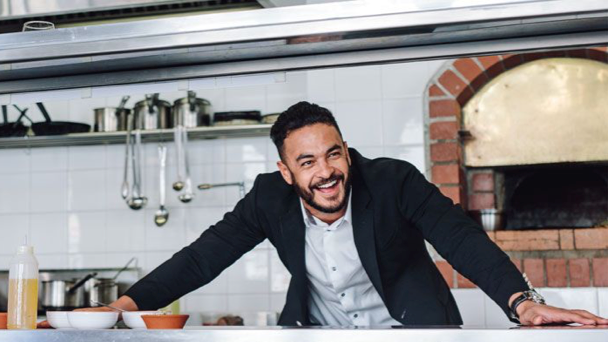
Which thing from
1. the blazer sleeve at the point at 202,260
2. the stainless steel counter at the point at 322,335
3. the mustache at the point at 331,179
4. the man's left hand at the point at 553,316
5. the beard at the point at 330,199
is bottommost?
the stainless steel counter at the point at 322,335

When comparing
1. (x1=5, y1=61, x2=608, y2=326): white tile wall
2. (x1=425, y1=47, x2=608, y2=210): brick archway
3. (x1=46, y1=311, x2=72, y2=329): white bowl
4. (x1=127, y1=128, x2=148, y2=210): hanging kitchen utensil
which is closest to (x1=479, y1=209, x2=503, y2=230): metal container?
(x1=425, y1=47, x2=608, y2=210): brick archway

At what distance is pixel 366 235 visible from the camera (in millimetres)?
2311

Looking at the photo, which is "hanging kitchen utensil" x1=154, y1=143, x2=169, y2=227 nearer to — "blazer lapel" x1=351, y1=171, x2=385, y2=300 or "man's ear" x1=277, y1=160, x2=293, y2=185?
"man's ear" x1=277, y1=160, x2=293, y2=185

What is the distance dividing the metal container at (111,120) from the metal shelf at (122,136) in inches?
1.7

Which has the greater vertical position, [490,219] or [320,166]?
[320,166]

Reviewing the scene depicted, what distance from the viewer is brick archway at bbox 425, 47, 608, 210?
3.66 metres

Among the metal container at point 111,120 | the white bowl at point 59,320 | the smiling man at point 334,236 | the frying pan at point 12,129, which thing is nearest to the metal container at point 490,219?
the smiling man at point 334,236

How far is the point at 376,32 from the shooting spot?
5.38ft

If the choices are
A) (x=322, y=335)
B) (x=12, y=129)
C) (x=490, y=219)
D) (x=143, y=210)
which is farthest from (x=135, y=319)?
(x=12, y=129)

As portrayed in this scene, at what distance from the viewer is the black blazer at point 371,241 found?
2.27 m

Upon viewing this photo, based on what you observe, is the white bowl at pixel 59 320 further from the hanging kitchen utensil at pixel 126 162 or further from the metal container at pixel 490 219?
the hanging kitchen utensil at pixel 126 162

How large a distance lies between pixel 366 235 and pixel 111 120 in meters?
2.42

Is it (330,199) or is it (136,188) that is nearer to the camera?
(330,199)

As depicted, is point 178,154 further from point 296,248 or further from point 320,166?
point 320,166
